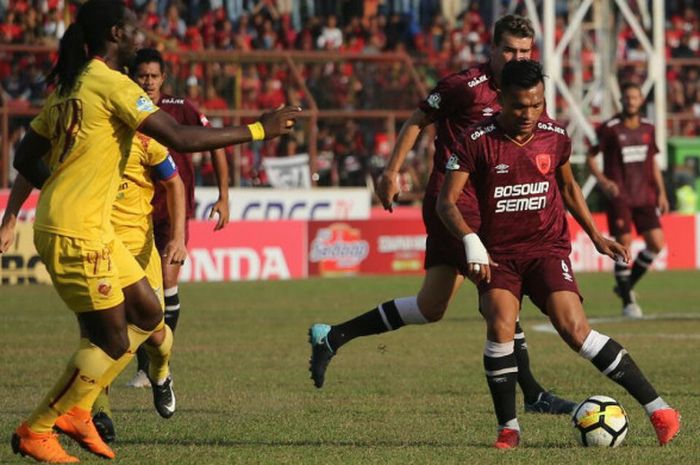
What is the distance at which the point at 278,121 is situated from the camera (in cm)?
677

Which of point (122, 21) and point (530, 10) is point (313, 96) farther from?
point (122, 21)

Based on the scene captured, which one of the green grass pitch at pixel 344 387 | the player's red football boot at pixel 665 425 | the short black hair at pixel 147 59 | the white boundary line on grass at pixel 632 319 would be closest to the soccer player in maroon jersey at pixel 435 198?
the green grass pitch at pixel 344 387

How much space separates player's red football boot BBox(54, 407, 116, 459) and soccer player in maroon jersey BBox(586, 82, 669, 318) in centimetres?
1101

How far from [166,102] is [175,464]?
382 cm

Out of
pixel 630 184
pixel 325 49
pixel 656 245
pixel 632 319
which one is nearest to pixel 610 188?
pixel 630 184

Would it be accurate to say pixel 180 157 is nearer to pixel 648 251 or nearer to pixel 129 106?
pixel 129 106

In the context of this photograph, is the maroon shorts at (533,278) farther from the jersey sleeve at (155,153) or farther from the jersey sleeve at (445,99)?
the jersey sleeve at (155,153)

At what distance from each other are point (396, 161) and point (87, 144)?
280 centimetres

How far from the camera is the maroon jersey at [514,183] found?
26.4 feet

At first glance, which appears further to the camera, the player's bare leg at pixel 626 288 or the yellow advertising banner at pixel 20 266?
the yellow advertising banner at pixel 20 266

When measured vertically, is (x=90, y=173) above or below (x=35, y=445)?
above

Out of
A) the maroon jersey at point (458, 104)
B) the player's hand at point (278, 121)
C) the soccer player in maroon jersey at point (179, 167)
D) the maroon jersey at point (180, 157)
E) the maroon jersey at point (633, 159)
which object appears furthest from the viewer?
the maroon jersey at point (633, 159)

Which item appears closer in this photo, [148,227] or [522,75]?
[522,75]

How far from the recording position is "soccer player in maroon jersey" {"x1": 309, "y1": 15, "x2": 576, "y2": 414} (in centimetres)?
900
